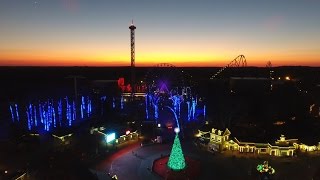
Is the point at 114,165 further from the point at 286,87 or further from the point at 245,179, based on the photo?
the point at 286,87

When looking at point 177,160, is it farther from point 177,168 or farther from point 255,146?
point 255,146

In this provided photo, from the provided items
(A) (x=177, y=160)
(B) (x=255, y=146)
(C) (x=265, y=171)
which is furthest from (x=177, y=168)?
(B) (x=255, y=146)

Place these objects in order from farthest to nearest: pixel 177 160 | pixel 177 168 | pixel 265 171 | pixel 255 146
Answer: pixel 255 146
pixel 177 160
pixel 177 168
pixel 265 171

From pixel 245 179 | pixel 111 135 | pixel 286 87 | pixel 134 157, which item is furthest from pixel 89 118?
pixel 286 87

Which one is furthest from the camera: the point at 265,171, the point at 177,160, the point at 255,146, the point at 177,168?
the point at 255,146

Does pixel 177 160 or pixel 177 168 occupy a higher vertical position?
pixel 177 160

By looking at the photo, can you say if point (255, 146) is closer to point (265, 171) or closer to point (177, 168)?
point (265, 171)

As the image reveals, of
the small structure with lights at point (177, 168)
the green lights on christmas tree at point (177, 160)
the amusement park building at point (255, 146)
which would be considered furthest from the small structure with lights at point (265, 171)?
the green lights on christmas tree at point (177, 160)

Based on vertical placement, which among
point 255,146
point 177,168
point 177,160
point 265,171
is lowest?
point 177,168

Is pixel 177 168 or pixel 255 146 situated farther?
pixel 255 146
